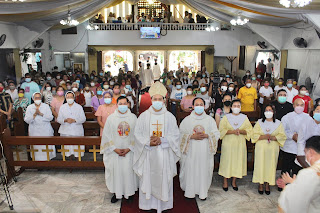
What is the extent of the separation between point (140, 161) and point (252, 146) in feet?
8.49

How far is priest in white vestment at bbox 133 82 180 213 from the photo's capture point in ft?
15.5

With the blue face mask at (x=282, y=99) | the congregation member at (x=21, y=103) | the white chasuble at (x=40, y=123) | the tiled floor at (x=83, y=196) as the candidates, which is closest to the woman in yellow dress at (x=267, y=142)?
the tiled floor at (x=83, y=196)

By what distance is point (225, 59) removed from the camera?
21.1 meters

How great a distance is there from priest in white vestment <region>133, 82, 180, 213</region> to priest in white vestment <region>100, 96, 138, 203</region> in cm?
24

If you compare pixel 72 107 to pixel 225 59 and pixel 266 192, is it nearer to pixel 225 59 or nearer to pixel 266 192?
pixel 266 192

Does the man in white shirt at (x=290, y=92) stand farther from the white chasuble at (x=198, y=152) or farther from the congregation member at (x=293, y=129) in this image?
the white chasuble at (x=198, y=152)

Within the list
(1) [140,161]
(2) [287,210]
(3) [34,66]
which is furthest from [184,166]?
(3) [34,66]

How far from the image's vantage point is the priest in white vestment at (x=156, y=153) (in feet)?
15.5

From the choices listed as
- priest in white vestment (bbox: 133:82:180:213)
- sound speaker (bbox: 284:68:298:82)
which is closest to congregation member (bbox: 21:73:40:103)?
priest in white vestment (bbox: 133:82:180:213)

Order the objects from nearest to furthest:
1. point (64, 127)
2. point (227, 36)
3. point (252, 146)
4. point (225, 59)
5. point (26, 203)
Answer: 1. point (26, 203)
2. point (252, 146)
3. point (64, 127)
4. point (227, 36)
5. point (225, 59)

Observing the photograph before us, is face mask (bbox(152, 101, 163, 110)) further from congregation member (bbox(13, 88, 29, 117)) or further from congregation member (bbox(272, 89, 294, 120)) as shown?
congregation member (bbox(13, 88, 29, 117))

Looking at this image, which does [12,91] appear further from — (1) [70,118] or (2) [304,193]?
(2) [304,193]

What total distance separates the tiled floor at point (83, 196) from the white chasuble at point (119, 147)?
1.36ft

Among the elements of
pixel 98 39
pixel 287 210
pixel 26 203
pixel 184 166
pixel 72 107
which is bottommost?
pixel 26 203
